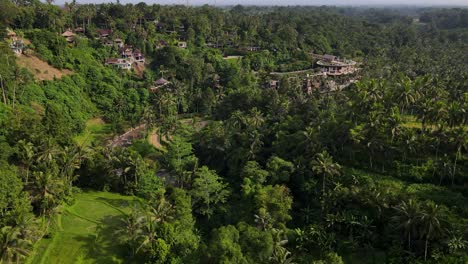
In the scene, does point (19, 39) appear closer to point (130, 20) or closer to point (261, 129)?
point (130, 20)

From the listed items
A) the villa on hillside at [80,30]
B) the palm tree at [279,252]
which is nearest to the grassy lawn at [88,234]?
the palm tree at [279,252]

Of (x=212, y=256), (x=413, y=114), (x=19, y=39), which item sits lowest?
(x=212, y=256)

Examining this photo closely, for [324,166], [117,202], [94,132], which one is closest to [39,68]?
[94,132]

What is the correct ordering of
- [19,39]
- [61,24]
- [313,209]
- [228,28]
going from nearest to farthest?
[313,209] → [19,39] → [61,24] → [228,28]

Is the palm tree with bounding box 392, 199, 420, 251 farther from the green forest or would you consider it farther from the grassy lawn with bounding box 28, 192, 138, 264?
the grassy lawn with bounding box 28, 192, 138, 264

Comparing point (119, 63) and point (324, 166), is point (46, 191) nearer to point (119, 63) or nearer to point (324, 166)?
point (324, 166)

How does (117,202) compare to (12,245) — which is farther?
(117,202)

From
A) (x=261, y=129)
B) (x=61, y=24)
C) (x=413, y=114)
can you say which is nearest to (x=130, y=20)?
(x=61, y=24)

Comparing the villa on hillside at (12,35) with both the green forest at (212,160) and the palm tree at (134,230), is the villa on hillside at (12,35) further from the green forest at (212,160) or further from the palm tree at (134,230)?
the palm tree at (134,230)
